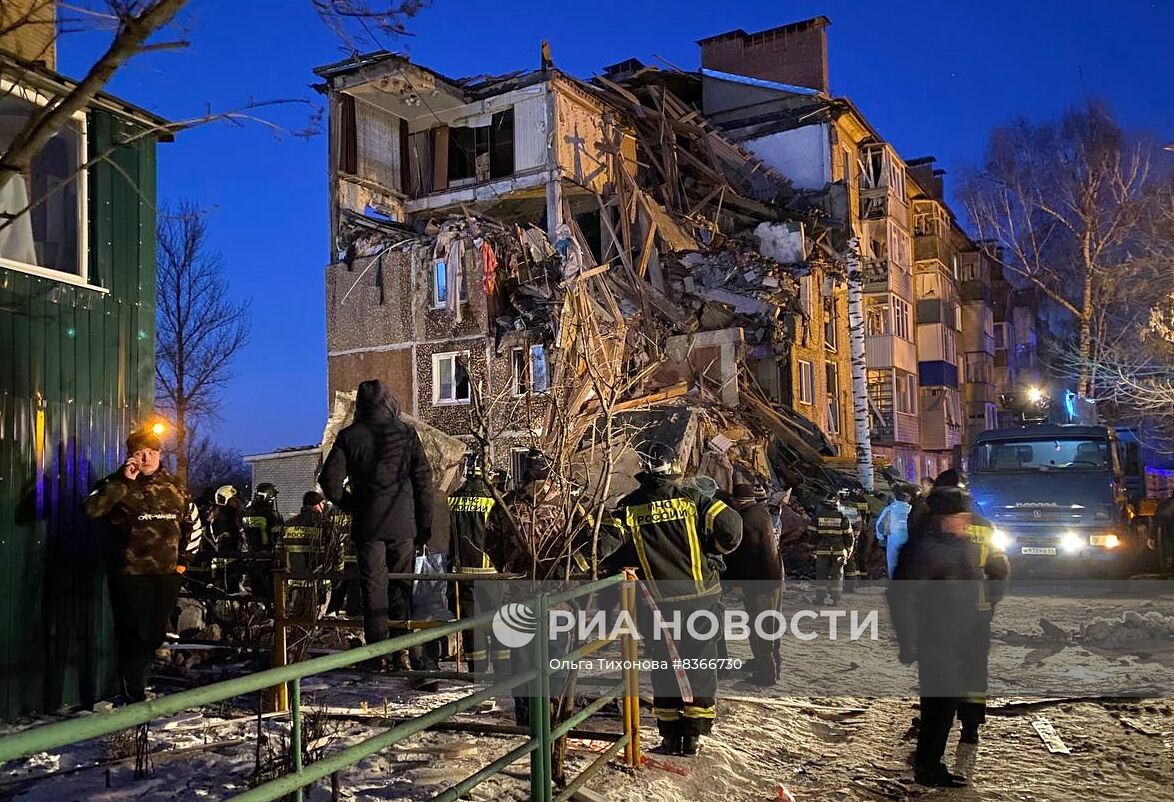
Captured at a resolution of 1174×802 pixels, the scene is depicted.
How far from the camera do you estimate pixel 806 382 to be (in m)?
27.8

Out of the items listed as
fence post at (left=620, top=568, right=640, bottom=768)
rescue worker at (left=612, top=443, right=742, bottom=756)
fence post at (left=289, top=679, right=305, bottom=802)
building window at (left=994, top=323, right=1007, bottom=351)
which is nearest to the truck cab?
rescue worker at (left=612, top=443, right=742, bottom=756)

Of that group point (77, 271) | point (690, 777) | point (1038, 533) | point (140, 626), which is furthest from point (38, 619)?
point (1038, 533)

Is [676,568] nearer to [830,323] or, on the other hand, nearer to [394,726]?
[394,726]

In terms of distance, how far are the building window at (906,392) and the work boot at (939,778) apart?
29.7 metres

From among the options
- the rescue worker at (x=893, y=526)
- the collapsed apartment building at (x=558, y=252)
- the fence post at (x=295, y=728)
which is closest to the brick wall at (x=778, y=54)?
the collapsed apartment building at (x=558, y=252)

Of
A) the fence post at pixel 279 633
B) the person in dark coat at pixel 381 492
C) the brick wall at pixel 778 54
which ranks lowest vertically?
the fence post at pixel 279 633

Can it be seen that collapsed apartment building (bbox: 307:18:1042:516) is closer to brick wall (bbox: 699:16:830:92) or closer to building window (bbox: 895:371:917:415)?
brick wall (bbox: 699:16:830:92)

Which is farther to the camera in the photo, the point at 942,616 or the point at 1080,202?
the point at 1080,202

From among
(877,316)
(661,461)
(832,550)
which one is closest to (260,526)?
(661,461)

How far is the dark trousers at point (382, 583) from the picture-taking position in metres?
6.39

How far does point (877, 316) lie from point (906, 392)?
3371 mm

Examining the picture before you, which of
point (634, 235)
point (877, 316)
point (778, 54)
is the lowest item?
point (877, 316)

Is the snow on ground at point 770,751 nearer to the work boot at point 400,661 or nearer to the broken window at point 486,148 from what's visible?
the work boot at point 400,661

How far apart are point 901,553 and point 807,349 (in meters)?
22.7
